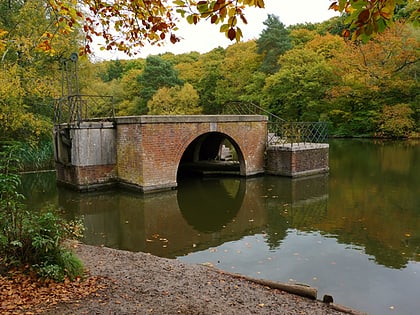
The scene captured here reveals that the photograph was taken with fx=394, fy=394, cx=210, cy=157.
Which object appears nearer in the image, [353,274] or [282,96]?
[353,274]

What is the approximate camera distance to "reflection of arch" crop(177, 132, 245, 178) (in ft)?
57.4

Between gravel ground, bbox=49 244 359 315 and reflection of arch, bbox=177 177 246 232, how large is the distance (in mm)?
3547

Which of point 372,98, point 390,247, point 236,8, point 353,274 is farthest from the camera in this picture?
point 372,98

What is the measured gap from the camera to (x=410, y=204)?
11.1 meters

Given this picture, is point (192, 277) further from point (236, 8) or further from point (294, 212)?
point (294, 212)

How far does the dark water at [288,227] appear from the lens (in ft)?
20.9

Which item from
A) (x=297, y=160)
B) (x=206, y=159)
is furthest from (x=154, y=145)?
(x=206, y=159)

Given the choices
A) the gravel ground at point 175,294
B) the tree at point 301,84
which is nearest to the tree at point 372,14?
the gravel ground at point 175,294

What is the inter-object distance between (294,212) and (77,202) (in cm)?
655

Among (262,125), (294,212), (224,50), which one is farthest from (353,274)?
(224,50)

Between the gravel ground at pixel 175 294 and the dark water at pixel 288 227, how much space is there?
1196 mm

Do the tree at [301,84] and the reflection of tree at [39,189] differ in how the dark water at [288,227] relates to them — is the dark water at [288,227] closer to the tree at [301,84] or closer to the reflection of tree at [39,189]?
the reflection of tree at [39,189]

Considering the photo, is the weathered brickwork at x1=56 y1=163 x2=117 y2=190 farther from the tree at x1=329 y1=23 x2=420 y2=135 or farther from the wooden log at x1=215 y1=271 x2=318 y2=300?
the tree at x1=329 y1=23 x2=420 y2=135

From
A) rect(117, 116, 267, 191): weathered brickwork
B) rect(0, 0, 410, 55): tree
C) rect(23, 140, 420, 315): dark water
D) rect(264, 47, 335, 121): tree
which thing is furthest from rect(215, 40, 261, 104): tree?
rect(0, 0, 410, 55): tree
